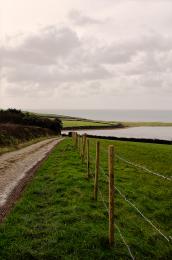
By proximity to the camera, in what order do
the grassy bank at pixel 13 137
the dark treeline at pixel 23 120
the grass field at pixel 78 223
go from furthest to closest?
the dark treeline at pixel 23 120
the grassy bank at pixel 13 137
the grass field at pixel 78 223

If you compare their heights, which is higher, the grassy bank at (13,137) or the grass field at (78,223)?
the grassy bank at (13,137)

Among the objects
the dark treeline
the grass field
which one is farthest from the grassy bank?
the grass field

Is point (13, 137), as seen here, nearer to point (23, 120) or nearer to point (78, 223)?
point (23, 120)

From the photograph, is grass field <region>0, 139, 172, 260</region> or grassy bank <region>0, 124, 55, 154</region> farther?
grassy bank <region>0, 124, 55, 154</region>

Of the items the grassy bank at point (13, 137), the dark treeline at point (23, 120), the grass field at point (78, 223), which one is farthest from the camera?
the dark treeline at point (23, 120)

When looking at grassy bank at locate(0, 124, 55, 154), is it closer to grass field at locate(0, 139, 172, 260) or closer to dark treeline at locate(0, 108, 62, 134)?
dark treeline at locate(0, 108, 62, 134)

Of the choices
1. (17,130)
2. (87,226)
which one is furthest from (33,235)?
(17,130)

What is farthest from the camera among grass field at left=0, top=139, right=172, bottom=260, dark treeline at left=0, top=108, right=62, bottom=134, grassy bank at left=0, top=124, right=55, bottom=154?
dark treeline at left=0, top=108, right=62, bottom=134

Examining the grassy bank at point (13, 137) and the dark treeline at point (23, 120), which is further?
the dark treeline at point (23, 120)

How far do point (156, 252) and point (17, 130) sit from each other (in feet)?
189

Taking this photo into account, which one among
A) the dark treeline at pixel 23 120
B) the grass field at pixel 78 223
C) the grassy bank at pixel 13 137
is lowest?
the grass field at pixel 78 223

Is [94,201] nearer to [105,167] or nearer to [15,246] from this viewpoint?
[15,246]

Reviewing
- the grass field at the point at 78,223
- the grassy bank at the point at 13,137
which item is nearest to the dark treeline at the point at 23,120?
the grassy bank at the point at 13,137

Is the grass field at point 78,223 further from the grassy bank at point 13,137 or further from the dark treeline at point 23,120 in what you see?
the dark treeline at point 23,120
